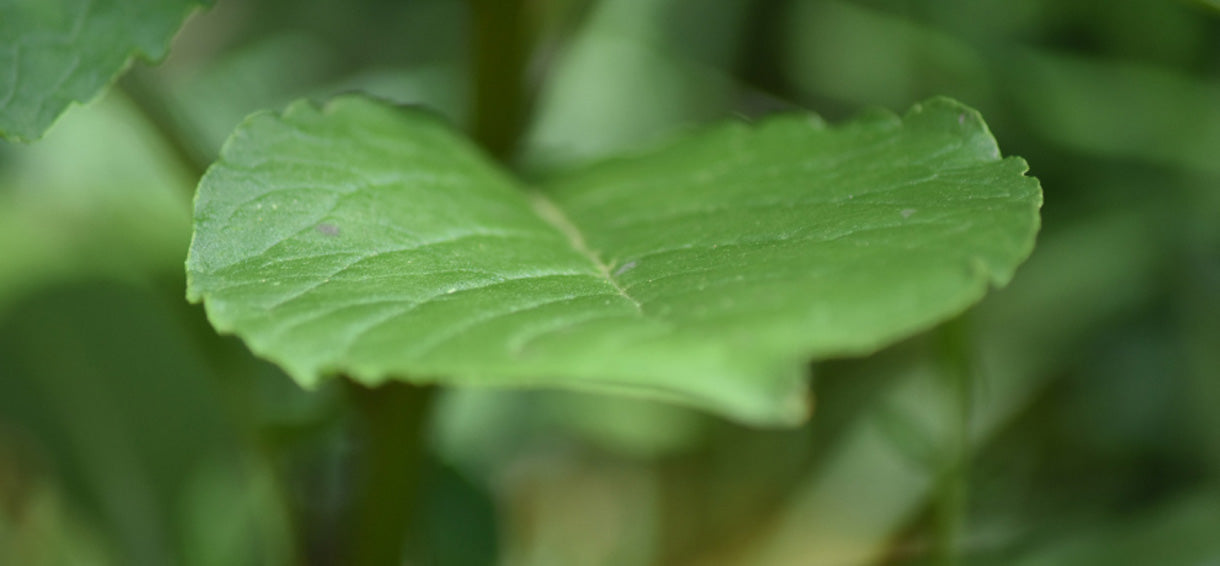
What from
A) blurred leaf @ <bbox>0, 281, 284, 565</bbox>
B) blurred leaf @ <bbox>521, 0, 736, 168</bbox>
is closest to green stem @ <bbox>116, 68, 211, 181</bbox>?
blurred leaf @ <bbox>0, 281, 284, 565</bbox>

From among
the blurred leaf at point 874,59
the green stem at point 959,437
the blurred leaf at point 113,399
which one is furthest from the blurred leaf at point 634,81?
the green stem at point 959,437

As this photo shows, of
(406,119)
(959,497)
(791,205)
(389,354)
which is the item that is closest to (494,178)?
(406,119)

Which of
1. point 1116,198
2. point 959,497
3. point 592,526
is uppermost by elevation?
point 1116,198

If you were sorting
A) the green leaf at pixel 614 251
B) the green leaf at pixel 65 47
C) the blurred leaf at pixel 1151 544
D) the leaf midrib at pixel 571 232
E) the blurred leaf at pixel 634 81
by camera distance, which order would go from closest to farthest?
the green leaf at pixel 614 251
the leaf midrib at pixel 571 232
the green leaf at pixel 65 47
the blurred leaf at pixel 1151 544
the blurred leaf at pixel 634 81

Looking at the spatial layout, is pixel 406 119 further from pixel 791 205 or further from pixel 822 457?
pixel 822 457

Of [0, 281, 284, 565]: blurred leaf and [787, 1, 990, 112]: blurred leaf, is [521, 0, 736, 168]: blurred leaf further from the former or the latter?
[0, 281, 284, 565]: blurred leaf

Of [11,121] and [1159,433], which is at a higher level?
[11,121]

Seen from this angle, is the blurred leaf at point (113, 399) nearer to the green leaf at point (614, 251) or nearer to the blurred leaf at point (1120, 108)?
the green leaf at point (614, 251)
